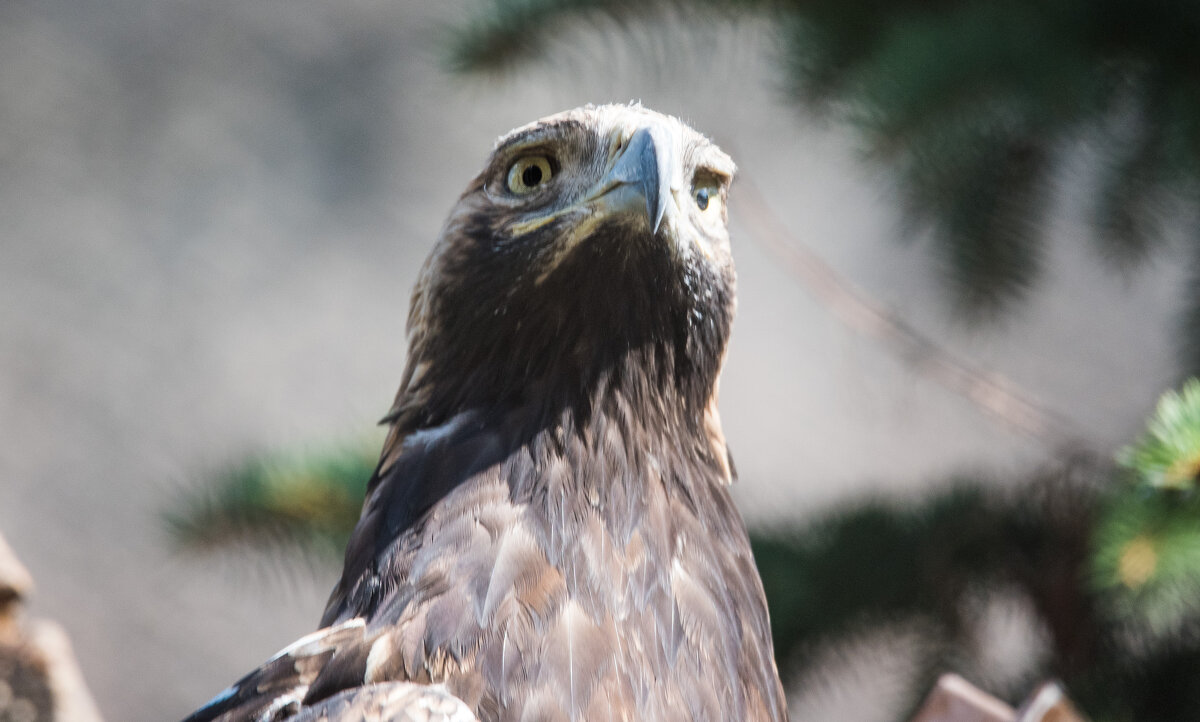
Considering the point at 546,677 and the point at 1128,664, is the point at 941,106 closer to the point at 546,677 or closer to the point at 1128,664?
the point at 1128,664

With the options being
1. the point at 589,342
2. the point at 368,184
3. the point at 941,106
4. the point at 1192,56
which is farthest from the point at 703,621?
the point at 368,184

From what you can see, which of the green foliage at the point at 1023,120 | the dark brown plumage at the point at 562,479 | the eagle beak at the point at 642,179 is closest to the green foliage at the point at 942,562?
the green foliage at the point at 1023,120

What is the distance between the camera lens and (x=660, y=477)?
136 cm

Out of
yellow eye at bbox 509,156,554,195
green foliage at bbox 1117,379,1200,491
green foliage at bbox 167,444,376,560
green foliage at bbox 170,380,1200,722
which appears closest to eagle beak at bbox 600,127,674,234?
yellow eye at bbox 509,156,554,195

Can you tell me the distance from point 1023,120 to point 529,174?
4.57ft

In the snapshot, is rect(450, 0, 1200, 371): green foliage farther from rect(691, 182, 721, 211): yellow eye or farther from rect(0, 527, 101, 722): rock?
rect(0, 527, 101, 722): rock

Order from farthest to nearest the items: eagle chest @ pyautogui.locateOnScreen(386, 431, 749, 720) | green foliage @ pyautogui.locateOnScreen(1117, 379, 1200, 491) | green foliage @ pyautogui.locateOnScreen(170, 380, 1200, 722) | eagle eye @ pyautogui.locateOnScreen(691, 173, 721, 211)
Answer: green foliage @ pyautogui.locateOnScreen(170, 380, 1200, 722), green foliage @ pyautogui.locateOnScreen(1117, 379, 1200, 491), eagle eye @ pyautogui.locateOnScreen(691, 173, 721, 211), eagle chest @ pyautogui.locateOnScreen(386, 431, 749, 720)

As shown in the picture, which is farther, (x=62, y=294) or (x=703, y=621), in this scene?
(x=62, y=294)

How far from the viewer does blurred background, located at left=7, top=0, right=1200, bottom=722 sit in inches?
104

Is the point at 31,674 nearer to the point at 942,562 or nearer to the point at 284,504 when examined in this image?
the point at 284,504

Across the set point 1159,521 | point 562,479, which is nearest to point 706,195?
point 562,479

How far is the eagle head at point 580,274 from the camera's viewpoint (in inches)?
50.3

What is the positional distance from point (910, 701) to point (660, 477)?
1.67m

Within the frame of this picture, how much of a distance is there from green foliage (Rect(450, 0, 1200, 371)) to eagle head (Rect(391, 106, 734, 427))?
1036 millimetres
